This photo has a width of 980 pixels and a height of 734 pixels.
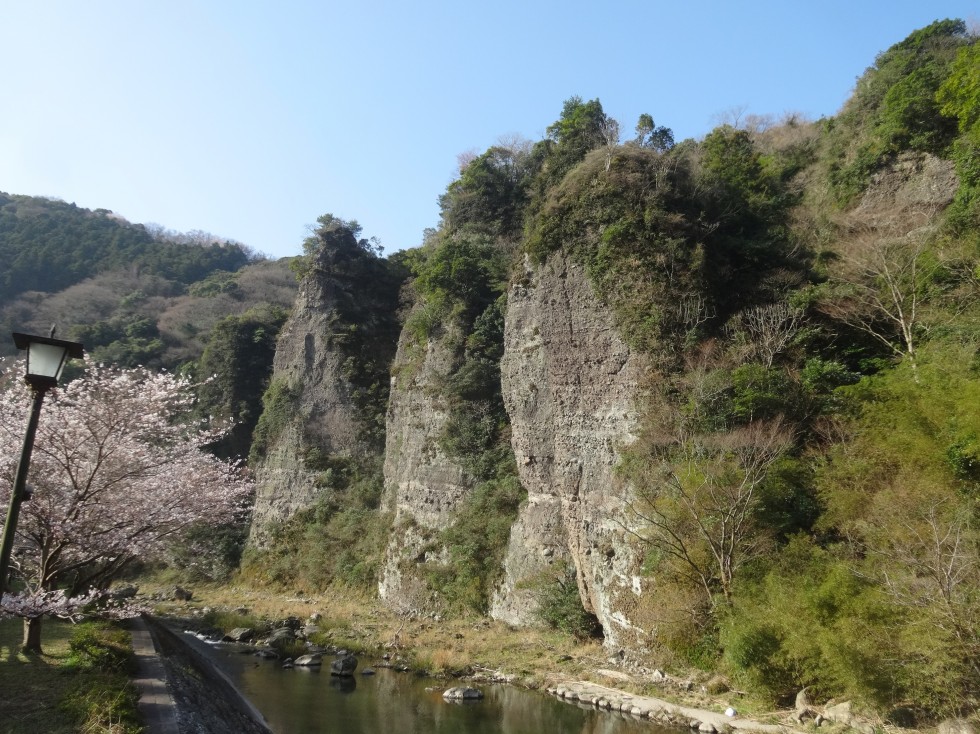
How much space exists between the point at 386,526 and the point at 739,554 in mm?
19596

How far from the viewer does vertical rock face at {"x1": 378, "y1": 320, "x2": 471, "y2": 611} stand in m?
27.4

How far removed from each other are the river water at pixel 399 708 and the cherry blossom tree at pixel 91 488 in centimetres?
544

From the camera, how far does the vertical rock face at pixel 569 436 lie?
1902 cm

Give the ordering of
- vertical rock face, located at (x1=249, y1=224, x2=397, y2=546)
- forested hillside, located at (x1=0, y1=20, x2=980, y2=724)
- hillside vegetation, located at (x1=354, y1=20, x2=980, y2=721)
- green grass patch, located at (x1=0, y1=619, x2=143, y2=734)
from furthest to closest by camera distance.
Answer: vertical rock face, located at (x1=249, y1=224, x2=397, y2=546)
forested hillside, located at (x1=0, y1=20, x2=980, y2=724)
hillside vegetation, located at (x1=354, y1=20, x2=980, y2=721)
green grass patch, located at (x1=0, y1=619, x2=143, y2=734)

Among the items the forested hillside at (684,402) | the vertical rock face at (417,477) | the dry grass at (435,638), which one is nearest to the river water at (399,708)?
the dry grass at (435,638)

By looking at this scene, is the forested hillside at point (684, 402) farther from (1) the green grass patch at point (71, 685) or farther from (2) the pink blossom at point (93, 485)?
(2) the pink blossom at point (93, 485)

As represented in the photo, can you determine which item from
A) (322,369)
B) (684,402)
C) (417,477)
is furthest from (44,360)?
(322,369)

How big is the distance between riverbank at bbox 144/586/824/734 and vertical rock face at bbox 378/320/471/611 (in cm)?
170

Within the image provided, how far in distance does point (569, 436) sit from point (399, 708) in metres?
10.2

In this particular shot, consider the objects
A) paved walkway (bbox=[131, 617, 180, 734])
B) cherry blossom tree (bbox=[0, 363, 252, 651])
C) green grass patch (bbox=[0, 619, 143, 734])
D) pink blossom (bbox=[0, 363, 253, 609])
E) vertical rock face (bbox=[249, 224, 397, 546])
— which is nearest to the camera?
green grass patch (bbox=[0, 619, 143, 734])

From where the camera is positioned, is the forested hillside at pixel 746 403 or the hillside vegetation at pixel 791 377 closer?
the hillside vegetation at pixel 791 377

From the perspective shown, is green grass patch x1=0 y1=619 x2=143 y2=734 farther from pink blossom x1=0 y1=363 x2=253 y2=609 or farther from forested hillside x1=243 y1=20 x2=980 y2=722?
forested hillside x1=243 y1=20 x2=980 y2=722

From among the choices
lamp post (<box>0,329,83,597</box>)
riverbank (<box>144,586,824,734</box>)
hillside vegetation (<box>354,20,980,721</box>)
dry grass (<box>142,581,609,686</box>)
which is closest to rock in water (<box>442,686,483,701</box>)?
riverbank (<box>144,586,824,734</box>)

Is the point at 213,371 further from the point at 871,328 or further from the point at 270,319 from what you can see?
the point at 871,328
